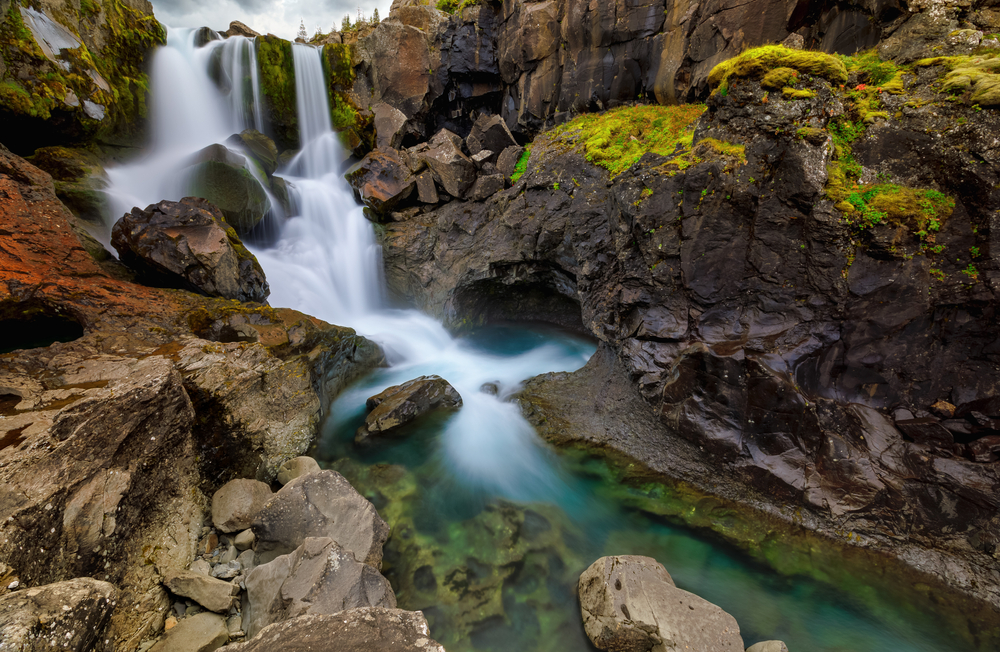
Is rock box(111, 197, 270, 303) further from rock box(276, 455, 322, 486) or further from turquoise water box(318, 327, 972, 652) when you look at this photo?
rock box(276, 455, 322, 486)

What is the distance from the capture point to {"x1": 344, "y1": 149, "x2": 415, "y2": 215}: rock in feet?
36.7

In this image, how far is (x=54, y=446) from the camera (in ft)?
10.5

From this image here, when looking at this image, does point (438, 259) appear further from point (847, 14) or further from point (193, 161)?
point (847, 14)

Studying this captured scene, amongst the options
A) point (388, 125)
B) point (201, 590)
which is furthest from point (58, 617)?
point (388, 125)

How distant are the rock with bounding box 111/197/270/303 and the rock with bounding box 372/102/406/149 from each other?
7.48 meters

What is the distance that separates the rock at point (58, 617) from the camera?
2.20 meters

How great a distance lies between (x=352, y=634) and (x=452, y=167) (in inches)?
426

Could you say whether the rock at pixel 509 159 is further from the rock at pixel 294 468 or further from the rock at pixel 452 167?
the rock at pixel 294 468

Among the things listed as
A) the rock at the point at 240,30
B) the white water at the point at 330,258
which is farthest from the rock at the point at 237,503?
the rock at the point at 240,30

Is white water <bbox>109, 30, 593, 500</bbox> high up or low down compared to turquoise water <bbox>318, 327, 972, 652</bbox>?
up

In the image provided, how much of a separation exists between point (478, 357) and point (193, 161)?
328 inches

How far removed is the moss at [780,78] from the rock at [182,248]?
9.00m

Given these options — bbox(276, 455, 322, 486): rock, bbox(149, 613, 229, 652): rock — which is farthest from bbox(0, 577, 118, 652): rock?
bbox(276, 455, 322, 486): rock

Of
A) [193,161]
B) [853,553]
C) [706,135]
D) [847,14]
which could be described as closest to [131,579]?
[853,553]
